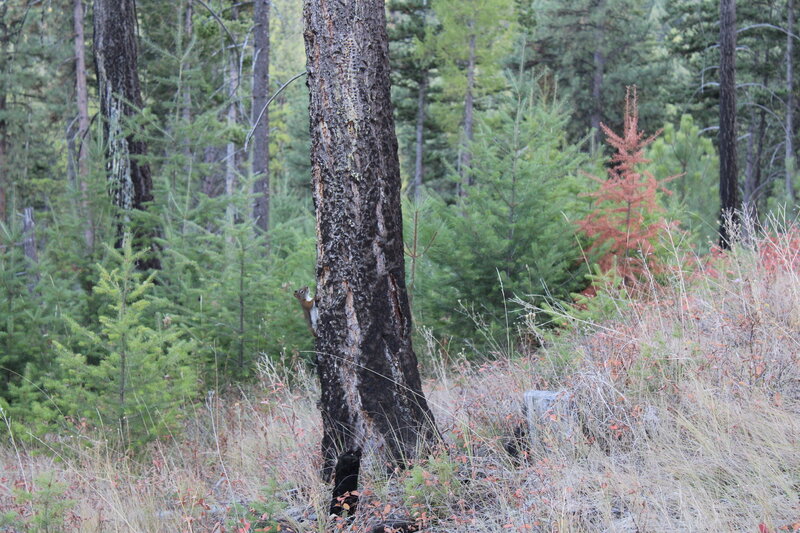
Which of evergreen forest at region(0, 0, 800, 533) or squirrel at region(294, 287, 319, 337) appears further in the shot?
squirrel at region(294, 287, 319, 337)

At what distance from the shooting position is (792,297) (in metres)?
4.64

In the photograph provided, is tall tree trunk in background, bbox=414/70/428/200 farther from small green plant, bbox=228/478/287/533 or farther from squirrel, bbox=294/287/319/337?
small green plant, bbox=228/478/287/533

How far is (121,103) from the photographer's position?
348 inches

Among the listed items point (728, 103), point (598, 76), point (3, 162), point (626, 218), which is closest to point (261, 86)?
point (626, 218)

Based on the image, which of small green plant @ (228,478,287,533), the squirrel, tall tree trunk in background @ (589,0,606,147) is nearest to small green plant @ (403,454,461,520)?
small green plant @ (228,478,287,533)

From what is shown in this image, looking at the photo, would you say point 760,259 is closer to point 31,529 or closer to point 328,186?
point 328,186

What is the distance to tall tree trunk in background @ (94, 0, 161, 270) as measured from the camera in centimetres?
872

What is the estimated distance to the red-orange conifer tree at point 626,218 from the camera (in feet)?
23.9

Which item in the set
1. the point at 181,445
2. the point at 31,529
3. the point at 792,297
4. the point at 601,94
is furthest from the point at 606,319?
the point at 601,94

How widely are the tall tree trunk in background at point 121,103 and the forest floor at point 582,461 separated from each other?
4436mm

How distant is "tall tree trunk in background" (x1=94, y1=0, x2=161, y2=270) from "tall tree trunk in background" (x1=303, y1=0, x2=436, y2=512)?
5.33 metres

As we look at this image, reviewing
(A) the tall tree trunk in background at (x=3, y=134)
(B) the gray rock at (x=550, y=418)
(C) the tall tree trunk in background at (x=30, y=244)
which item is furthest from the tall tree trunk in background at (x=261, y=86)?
(A) the tall tree trunk in background at (x=3, y=134)

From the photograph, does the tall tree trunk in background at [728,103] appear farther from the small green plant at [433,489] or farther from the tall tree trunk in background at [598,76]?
the tall tree trunk in background at [598,76]

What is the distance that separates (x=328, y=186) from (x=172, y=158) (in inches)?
231
